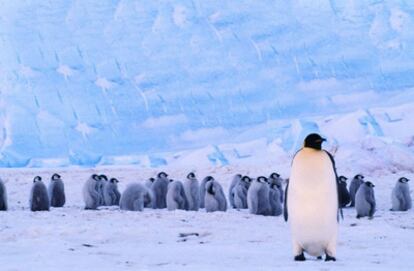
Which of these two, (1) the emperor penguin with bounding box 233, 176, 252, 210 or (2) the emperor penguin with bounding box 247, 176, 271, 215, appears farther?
(1) the emperor penguin with bounding box 233, 176, 252, 210

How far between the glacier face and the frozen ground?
16551 mm

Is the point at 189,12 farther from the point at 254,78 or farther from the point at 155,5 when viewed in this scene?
the point at 254,78

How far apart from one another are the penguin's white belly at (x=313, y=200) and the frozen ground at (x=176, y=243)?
19 cm

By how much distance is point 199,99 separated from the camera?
1164 inches

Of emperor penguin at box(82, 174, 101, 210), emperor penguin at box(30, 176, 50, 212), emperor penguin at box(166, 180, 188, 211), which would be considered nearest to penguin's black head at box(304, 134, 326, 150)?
emperor penguin at box(166, 180, 188, 211)

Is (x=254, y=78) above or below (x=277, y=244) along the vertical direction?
above

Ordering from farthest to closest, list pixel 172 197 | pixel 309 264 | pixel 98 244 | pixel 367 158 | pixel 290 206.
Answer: pixel 367 158 < pixel 172 197 < pixel 98 244 < pixel 290 206 < pixel 309 264

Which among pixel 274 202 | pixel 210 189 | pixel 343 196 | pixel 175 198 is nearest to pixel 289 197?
pixel 343 196

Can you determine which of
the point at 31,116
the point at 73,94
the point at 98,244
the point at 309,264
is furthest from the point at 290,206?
the point at 73,94

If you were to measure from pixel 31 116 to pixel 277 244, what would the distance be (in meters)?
21.8

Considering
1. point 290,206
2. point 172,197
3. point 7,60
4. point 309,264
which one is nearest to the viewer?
point 309,264

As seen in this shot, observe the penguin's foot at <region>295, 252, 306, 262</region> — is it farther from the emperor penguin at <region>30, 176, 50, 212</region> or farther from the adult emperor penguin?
the emperor penguin at <region>30, 176, 50, 212</region>

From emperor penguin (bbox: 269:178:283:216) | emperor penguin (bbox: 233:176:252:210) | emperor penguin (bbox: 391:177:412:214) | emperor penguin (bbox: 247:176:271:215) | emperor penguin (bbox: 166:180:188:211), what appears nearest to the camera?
emperor penguin (bbox: 247:176:271:215)

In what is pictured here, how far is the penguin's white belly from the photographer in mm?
4918
